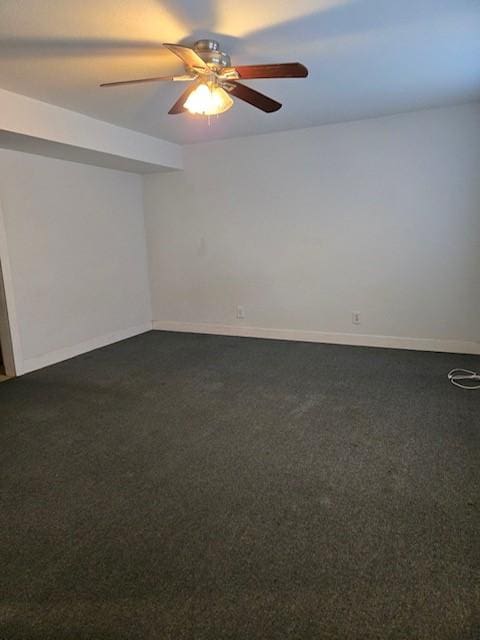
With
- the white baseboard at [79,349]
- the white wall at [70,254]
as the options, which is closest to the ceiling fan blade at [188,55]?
the white wall at [70,254]

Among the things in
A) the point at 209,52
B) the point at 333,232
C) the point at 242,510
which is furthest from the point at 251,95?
the point at 242,510

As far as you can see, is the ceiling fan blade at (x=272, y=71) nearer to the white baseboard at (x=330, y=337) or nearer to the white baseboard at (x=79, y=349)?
the white baseboard at (x=330, y=337)

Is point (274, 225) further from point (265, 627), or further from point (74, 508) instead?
point (265, 627)

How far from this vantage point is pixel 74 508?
1967 millimetres

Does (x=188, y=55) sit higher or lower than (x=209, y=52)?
lower

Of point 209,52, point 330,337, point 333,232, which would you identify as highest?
point 209,52

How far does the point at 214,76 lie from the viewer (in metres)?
2.38

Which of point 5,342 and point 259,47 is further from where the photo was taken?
point 5,342

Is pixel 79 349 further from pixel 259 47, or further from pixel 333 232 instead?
pixel 259 47

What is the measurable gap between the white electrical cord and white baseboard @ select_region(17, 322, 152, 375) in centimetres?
370

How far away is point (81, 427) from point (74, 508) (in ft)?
2.98

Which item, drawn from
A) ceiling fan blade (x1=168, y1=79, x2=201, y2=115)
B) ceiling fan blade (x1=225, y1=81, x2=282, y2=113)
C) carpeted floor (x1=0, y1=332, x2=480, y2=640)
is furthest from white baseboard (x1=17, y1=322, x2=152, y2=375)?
ceiling fan blade (x1=225, y1=81, x2=282, y2=113)

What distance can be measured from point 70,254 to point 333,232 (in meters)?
2.86

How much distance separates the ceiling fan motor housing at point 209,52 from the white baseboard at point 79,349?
315 centimetres
